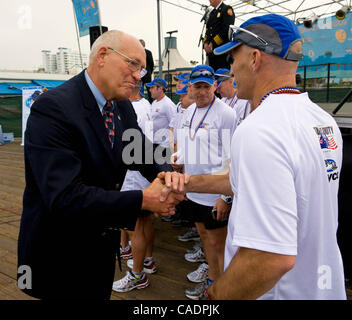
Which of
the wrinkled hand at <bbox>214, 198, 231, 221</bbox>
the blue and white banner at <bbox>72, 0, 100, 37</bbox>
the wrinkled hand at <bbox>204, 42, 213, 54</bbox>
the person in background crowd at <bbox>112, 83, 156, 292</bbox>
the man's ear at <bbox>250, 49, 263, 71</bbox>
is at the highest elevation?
the blue and white banner at <bbox>72, 0, 100, 37</bbox>

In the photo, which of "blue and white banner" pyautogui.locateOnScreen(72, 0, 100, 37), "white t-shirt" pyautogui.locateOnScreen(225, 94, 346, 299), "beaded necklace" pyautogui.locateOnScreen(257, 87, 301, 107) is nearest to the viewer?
"white t-shirt" pyautogui.locateOnScreen(225, 94, 346, 299)

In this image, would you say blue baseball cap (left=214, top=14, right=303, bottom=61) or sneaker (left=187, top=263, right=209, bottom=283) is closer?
blue baseball cap (left=214, top=14, right=303, bottom=61)

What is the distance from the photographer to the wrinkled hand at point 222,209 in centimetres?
262

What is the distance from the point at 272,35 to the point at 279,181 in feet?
2.13

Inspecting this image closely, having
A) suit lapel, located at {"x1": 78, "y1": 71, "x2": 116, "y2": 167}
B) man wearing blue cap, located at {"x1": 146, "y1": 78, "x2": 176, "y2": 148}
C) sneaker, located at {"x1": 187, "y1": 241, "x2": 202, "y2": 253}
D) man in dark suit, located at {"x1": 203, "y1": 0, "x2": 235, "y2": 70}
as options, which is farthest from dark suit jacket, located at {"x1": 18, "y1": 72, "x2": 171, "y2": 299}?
man in dark suit, located at {"x1": 203, "y1": 0, "x2": 235, "y2": 70}

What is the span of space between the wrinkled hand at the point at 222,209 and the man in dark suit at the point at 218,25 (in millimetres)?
3440

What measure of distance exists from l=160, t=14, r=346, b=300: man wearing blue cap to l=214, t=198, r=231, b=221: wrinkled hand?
1.32 metres

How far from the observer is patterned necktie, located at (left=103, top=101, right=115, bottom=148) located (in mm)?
1771

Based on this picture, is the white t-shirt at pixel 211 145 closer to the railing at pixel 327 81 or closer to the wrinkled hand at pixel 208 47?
the wrinkled hand at pixel 208 47

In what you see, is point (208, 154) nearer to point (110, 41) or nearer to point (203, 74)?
point (203, 74)

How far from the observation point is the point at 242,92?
1336mm

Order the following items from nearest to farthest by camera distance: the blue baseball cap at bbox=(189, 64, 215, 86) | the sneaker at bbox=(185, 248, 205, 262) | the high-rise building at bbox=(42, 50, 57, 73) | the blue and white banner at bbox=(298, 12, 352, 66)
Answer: the blue baseball cap at bbox=(189, 64, 215, 86), the sneaker at bbox=(185, 248, 205, 262), the blue and white banner at bbox=(298, 12, 352, 66), the high-rise building at bbox=(42, 50, 57, 73)

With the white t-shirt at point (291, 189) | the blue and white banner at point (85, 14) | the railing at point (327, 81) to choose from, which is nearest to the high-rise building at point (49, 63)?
the blue and white banner at point (85, 14)

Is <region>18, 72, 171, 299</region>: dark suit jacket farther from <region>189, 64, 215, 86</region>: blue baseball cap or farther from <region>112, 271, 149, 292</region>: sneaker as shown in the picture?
<region>189, 64, 215, 86</region>: blue baseball cap
